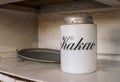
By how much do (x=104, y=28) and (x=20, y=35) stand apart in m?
0.49

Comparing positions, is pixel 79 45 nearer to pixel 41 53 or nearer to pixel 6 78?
pixel 6 78

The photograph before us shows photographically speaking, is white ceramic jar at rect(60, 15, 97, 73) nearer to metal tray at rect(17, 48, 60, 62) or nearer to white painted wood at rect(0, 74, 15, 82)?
white painted wood at rect(0, 74, 15, 82)

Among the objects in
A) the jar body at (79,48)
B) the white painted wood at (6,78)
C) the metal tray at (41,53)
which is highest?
the jar body at (79,48)

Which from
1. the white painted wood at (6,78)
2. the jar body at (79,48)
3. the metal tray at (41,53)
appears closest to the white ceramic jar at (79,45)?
the jar body at (79,48)

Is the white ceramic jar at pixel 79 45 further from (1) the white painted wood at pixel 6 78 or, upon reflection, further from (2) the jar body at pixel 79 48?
(1) the white painted wood at pixel 6 78

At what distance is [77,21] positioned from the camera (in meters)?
0.62

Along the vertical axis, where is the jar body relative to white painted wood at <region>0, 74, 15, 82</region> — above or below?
above

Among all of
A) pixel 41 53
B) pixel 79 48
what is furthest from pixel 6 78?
pixel 41 53

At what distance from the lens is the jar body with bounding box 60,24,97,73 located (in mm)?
610

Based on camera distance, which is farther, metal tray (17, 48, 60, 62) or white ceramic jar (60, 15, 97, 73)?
metal tray (17, 48, 60, 62)

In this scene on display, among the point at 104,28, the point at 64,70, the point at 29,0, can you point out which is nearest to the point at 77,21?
the point at 64,70

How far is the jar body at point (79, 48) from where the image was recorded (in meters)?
0.61

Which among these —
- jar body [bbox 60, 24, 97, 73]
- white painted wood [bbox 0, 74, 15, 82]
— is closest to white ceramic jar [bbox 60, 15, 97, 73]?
jar body [bbox 60, 24, 97, 73]

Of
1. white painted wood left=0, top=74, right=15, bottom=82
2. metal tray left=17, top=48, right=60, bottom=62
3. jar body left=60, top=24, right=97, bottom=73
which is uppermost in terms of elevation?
jar body left=60, top=24, right=97, bottom=73
